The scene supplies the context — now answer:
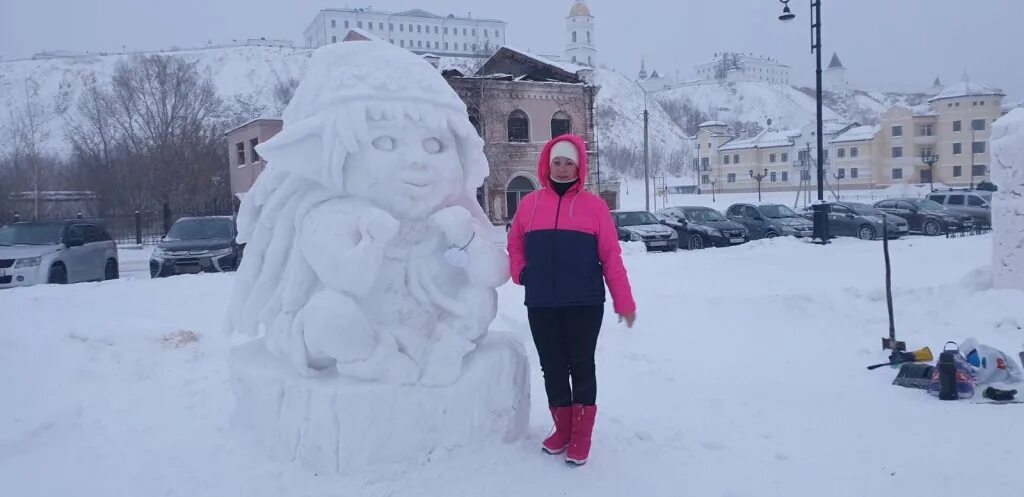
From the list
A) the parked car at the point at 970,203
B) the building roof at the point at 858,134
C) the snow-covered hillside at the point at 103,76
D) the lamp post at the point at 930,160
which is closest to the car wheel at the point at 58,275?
the parked car at the point at 970,203

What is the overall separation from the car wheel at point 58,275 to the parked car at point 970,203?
2441cm

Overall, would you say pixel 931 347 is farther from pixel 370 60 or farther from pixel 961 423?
pixel 370 60

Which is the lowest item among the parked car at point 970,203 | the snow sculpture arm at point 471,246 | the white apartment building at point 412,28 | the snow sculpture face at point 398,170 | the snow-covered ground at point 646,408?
the snow-covered ground at point 646,408

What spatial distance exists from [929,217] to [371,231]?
23015 millimetres

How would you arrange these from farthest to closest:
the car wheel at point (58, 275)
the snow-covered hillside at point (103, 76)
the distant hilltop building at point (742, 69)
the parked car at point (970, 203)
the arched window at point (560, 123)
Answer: the distant hilltop building at point (742, 69), the snow-covered hillside at point (103, 76), the arched window at point (560, 123), the parked car at point (970, 203), the car wheel at point (58, 275)

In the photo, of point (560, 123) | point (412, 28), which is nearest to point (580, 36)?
point (412, 28)

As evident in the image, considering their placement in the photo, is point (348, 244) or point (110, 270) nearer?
point (348, 244)

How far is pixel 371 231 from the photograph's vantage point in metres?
3.43

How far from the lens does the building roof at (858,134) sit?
177 feet

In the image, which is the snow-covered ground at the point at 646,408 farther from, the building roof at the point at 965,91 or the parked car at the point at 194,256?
the building roof at the point at 965,91

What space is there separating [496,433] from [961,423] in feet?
9.59

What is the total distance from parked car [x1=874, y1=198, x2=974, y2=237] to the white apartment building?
8044 cm

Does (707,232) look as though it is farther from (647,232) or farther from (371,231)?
(371,231)

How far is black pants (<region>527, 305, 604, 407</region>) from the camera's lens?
364cm
